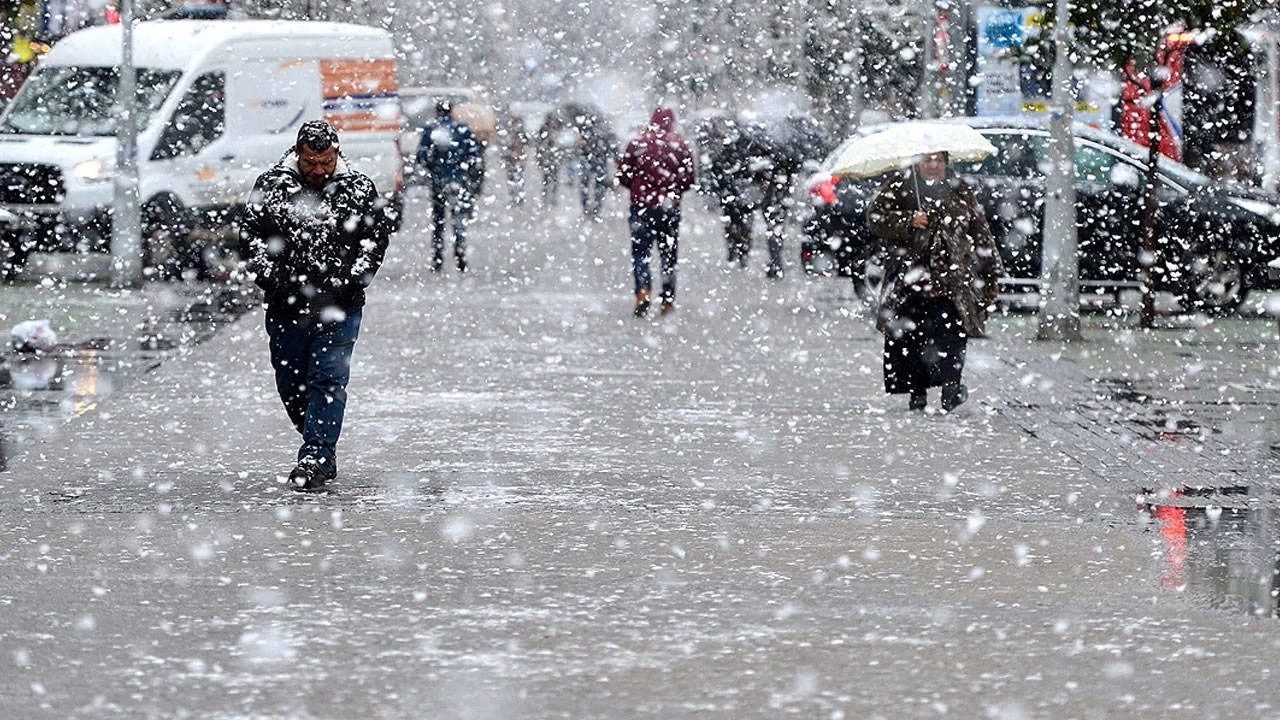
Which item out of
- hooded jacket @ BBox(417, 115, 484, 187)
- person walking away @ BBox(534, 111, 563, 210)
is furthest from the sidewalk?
person walking away @ BBox(534, 111, 563, 210)

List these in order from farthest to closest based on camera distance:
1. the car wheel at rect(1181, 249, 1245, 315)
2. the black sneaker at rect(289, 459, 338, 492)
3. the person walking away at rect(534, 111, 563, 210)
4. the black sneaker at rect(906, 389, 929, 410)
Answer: the person walking away at rect(534, 111, 563, 210) → the car wheel at rect(1181, 249, 1245, 315) → the black sneaker at rect(906, 389, 929, 410) → the black sneaker at rect(289, 459, 338, 492)

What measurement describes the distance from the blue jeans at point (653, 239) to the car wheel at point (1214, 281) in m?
4.25

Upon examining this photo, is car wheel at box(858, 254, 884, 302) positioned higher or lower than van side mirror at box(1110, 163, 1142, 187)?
lower

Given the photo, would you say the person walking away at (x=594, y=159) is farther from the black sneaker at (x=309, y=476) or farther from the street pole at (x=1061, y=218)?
the black sneaker at (x=309, y=476)

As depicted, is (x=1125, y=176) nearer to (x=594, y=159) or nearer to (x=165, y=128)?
(x=165, y=128)

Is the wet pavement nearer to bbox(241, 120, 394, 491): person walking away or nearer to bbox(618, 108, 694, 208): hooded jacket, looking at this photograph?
bbox(241, 120, 394, 491): person walking away

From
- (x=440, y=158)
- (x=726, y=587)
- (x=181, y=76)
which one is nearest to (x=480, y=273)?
(x=440, y=158)

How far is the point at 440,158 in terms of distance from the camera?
24.8 meters

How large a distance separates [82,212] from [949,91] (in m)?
10.5

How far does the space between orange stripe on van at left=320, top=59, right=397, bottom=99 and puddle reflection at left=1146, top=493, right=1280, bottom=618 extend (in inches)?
682

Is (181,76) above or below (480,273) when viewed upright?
above

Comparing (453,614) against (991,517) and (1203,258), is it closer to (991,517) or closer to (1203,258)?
(991,517)

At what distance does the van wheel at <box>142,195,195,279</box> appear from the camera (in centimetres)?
2362

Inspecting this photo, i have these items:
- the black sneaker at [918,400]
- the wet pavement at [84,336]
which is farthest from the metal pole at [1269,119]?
the black sneaker at [918,400]
